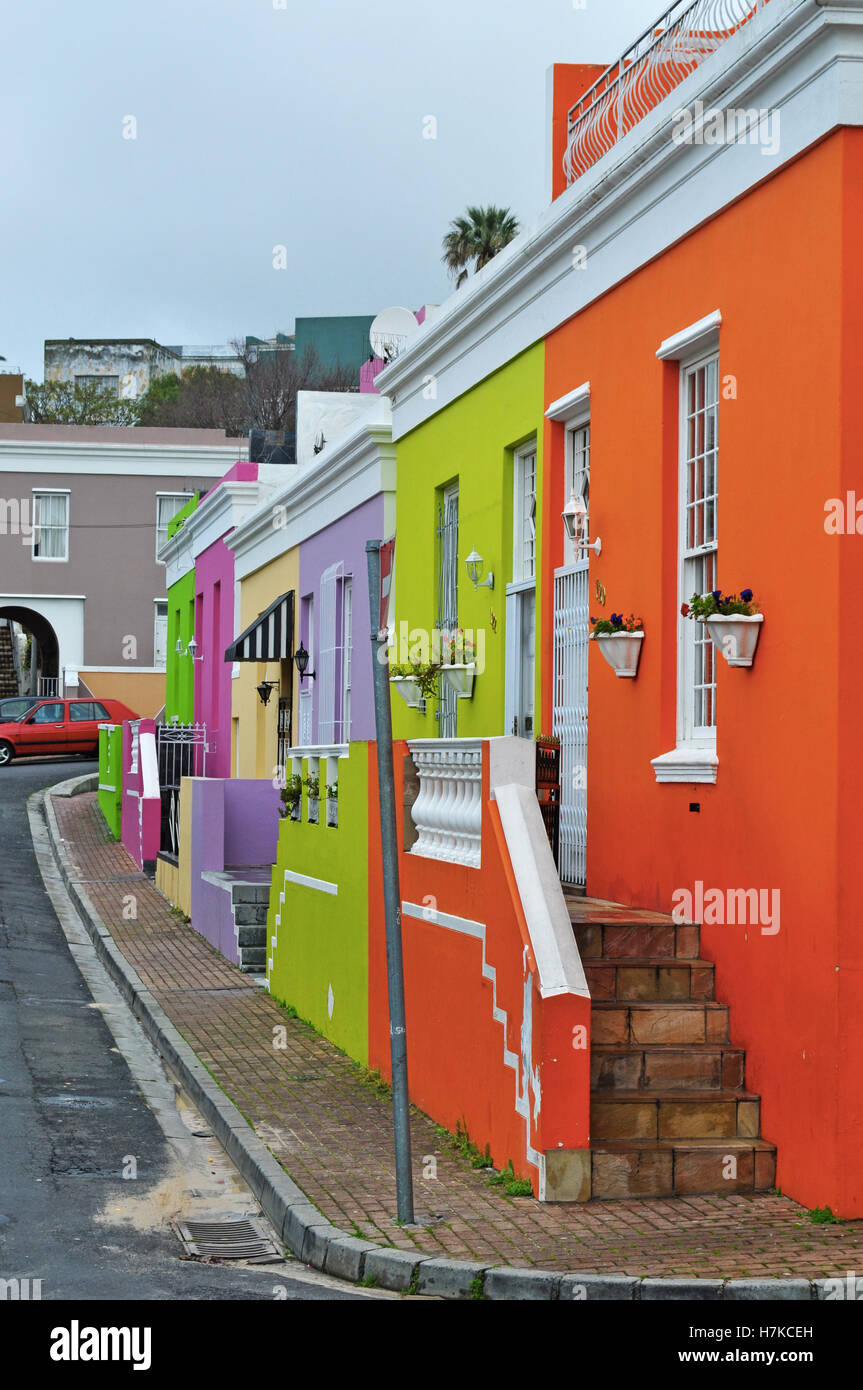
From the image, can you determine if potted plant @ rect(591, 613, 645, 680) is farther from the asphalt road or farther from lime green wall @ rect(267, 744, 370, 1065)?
the asphalt road

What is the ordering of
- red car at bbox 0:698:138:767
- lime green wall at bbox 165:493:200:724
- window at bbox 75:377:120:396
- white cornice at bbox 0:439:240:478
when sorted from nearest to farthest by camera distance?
lime green wall at bbox 165:493:200:724 → red car at bbox 0:698:138:767 → white cornice at bbox 0:439:240:478 → window at bbox 75:377:120:396

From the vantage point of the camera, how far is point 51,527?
4116 cm

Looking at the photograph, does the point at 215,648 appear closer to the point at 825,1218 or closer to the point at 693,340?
the point at 693,340

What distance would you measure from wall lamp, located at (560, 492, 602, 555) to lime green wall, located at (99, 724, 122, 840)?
16109 mm

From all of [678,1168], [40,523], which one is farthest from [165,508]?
[678,1168]

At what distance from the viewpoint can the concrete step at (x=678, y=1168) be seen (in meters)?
7.20

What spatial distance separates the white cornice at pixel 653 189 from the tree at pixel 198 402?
131ft

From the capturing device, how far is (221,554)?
83.6 ft

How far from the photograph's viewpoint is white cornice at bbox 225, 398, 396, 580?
15195 mm


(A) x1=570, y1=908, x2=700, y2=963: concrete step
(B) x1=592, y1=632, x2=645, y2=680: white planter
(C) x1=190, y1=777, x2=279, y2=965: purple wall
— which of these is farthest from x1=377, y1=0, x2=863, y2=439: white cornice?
(C) x1=190, y1=777, x2=279, y2=965: purple wall

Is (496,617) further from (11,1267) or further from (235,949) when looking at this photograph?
(11,1267)

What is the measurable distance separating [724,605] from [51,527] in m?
35.5
